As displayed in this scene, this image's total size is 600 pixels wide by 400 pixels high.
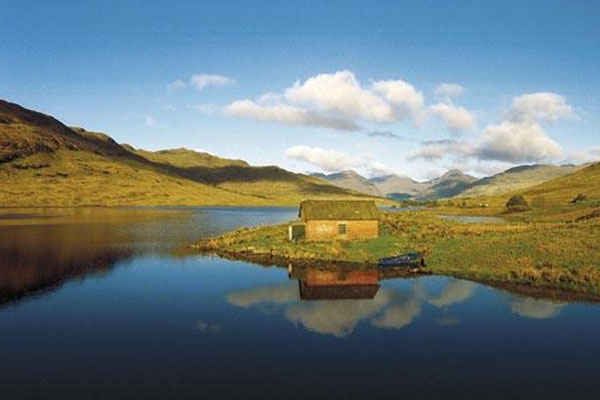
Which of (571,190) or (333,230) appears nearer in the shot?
(333,230)

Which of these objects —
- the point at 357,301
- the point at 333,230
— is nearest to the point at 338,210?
the point at 333,230

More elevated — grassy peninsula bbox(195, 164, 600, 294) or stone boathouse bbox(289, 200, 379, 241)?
stone boathouse bbox(289, 200, 379, 241)

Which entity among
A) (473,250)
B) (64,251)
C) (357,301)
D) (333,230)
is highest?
(333,230)

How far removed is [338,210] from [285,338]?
33.0m

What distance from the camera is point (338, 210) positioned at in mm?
56562

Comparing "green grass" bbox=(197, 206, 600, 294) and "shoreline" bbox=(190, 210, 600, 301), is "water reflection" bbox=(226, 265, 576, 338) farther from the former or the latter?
"green grass" bbox=(197, 206, 600, 294)

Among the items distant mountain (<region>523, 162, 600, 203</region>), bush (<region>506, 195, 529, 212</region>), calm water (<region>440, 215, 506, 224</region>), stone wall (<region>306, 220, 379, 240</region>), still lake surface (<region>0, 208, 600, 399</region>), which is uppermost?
distant mountain (<region>523, 162, 600, 203</region>)

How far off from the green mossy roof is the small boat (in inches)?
470

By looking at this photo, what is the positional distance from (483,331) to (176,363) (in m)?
17.2

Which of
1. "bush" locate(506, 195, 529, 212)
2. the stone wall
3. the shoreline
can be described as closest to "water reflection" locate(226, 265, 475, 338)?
the shoreline

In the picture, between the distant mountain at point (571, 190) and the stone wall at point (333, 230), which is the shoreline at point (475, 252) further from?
the distant mountain at point (571, 190)

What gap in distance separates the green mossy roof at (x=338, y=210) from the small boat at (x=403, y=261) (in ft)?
39.2

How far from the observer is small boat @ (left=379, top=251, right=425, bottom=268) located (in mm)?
43969

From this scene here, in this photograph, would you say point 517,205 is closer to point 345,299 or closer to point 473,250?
point 473,250
